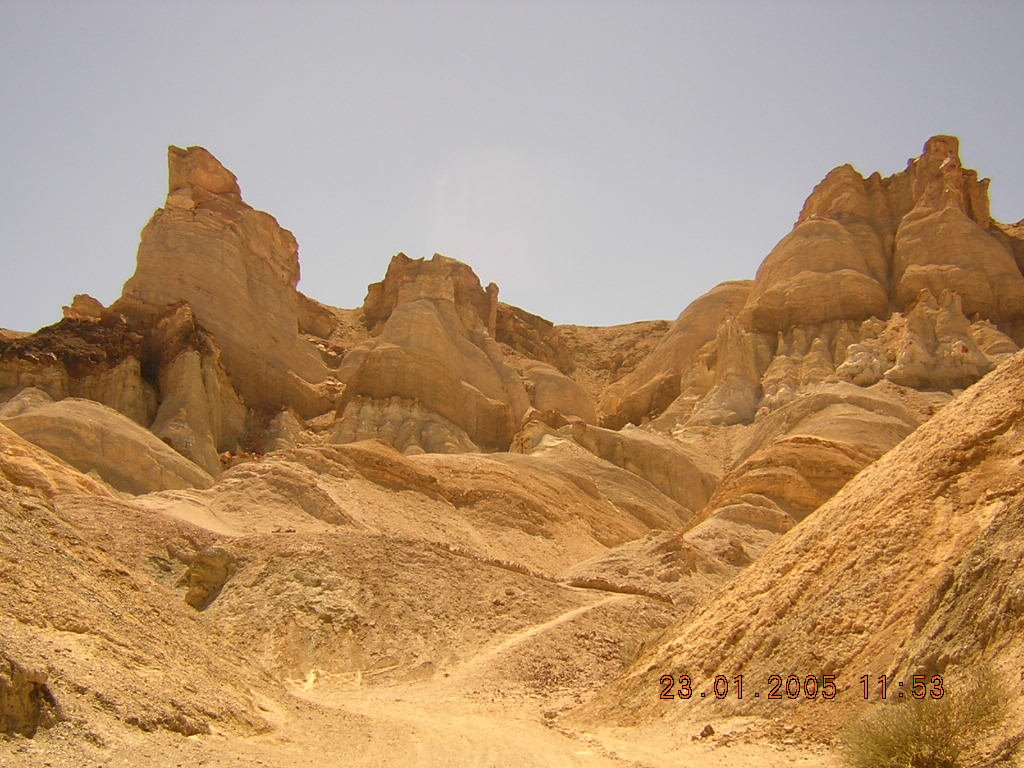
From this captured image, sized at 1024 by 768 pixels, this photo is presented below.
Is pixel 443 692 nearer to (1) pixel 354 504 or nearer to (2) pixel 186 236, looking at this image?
(1) pixel 354 504

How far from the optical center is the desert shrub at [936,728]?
27.2 ft

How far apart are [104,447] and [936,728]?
103ft

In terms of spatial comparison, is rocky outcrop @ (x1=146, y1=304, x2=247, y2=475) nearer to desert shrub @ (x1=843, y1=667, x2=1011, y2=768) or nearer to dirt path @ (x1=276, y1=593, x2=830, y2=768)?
dirt path @ (x1=276, y1=593, x2=830, y2=768)

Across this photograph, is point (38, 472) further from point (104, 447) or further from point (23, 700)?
point (23, 700)

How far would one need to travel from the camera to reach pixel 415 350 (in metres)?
53.5

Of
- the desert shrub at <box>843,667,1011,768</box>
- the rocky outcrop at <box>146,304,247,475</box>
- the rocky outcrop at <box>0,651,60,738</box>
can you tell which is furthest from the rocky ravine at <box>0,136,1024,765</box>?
the desert shrub at <box>843,667,1011,768</box>

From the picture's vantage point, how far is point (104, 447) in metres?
34.8

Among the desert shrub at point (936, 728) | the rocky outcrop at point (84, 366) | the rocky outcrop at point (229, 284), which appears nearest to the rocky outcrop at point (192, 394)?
the rocky outcrop at point (84, 366)

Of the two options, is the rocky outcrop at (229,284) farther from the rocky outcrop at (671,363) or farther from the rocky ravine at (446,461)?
the rocky outcrop at (671,363)

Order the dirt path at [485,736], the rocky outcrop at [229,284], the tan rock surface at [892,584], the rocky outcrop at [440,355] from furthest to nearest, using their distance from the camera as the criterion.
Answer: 1. the rocky outcrop at [229,284]
2. the rocky outcrop at [440,355]
3. the dirt path at [485,736]
4. the tan rock surface at [892,584]

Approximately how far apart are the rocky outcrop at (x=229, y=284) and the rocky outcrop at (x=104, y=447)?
14579mm

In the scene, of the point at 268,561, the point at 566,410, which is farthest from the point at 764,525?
the point at 566,410

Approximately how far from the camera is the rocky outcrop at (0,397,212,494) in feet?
112

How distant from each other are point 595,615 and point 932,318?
3508 centimetres
